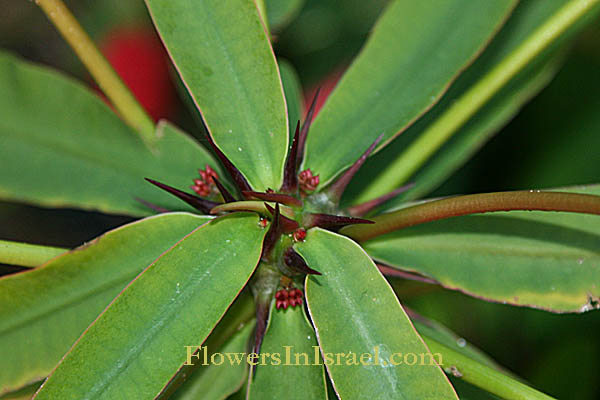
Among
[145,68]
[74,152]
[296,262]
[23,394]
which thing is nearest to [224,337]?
[296,262]

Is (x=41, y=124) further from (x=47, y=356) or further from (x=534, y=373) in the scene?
(x=534, y=373)

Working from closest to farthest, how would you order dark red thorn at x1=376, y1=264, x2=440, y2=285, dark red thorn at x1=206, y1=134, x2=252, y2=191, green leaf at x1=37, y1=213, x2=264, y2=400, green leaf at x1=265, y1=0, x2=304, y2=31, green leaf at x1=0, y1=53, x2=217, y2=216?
1. green leaf at x1=37, y1=213, x2=264, y2=400
2. dark red thorn at x1=206, y1=134, x2=252, y2=191
3. dark red thorn at x1=376, y1=264, x2=440, y2=285
4. green leaf at x1=0, y1=53, x2=217, y2=216
5. green leaf at x1=265, y1=0, x2=304, y2=31

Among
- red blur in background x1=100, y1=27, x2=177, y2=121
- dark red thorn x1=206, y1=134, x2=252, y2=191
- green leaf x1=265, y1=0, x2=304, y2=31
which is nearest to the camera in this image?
dark red thorn x1=206, y1=134, x2=252, y2=191

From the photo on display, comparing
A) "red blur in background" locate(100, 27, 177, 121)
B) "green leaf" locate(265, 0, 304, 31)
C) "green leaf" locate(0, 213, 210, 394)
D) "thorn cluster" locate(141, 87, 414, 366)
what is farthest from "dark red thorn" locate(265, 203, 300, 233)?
"red blur in background" locate(100, 27, 177, 121)

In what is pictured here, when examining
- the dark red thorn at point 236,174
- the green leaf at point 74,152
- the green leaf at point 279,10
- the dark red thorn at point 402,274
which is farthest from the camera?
the green leaf at point 279,10

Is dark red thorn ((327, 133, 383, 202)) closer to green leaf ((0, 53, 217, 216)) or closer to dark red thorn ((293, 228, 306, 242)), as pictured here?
dark red thorn ((293, 228, 306, 242))

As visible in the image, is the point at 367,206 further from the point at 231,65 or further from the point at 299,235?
the point at 231,65

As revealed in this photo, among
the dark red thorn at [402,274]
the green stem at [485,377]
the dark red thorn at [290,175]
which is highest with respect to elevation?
the dark red thorn at [290,175]

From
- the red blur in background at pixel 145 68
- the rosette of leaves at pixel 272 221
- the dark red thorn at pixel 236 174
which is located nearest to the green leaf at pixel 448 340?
the rosette of leaves at pixel 272 221

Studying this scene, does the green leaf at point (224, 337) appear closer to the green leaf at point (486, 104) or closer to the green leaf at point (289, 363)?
the green leaf at point (289, 363)
